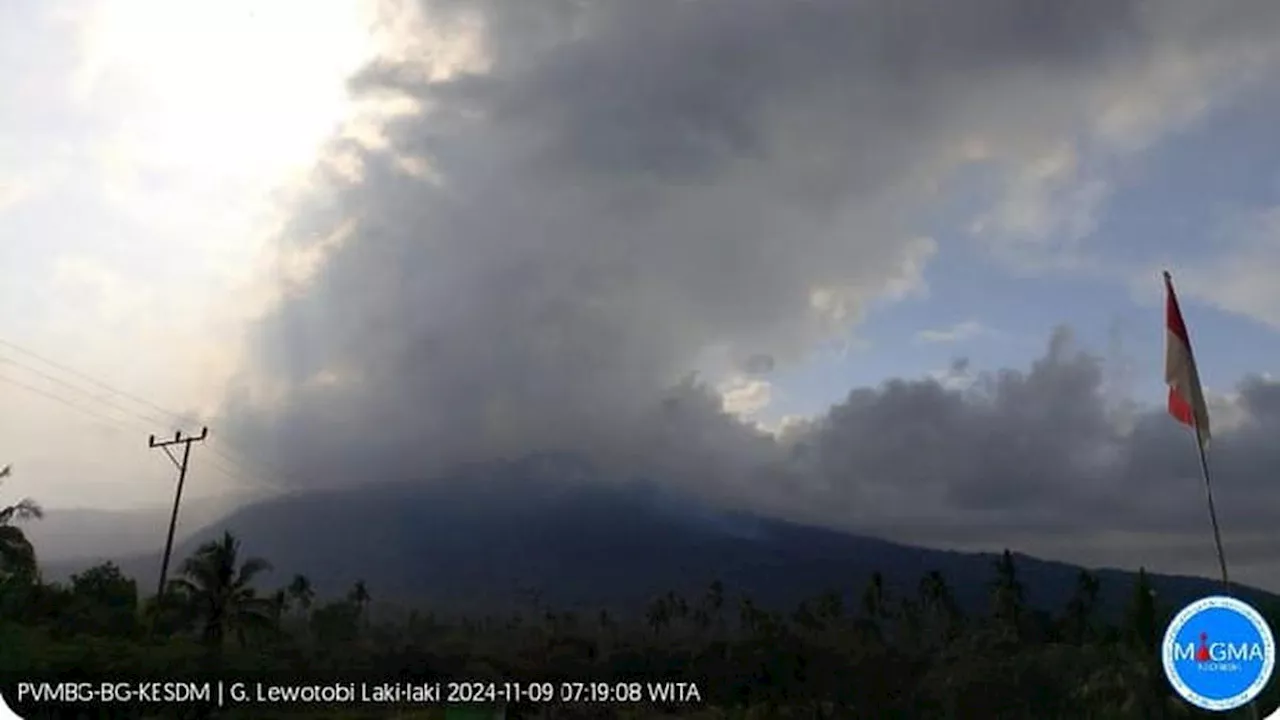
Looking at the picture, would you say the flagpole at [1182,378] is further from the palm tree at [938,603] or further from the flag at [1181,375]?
the palm tree at [938,603]

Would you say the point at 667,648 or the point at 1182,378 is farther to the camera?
the point at 667,648

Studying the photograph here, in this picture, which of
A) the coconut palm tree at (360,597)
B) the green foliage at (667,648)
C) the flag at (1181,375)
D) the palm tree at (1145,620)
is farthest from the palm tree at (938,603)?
the flag at (1181,375)

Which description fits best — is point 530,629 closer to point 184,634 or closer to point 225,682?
point 184,634

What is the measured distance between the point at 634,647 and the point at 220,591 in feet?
114

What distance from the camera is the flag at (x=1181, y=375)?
51.7 feet

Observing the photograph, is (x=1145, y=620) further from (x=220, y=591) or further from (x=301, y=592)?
(x=301, y=592)

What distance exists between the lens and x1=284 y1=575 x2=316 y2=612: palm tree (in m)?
73.8

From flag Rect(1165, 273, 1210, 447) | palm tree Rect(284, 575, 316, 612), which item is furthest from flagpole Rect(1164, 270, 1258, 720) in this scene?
palm tree Rect(284, 575, 316, 612)

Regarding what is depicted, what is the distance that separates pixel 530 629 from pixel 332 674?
5585 cm

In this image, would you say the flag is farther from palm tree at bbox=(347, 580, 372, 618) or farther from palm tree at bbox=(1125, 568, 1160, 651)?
palm tree at bbox=(347, 580, 372, 618)

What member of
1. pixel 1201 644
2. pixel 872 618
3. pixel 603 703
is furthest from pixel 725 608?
pixel 1201 644

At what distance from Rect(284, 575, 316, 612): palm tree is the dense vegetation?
131 millimetres

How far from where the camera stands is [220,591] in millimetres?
41625

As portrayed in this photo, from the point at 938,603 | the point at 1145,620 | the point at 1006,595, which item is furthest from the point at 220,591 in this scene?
the point at 938,603
